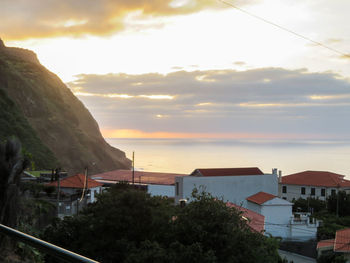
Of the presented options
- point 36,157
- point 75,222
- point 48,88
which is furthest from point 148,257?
point 48,88

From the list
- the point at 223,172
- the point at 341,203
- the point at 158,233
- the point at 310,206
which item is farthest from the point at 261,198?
the point at 158,233

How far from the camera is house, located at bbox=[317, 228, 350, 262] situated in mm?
22844

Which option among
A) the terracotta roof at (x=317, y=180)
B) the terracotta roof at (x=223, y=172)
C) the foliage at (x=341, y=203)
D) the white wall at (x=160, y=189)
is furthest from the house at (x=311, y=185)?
the white wall at (x=160, y=189)

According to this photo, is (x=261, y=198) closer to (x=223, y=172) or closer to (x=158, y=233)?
(x=223, y=172)

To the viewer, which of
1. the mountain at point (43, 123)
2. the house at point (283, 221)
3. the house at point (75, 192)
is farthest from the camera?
the mountain at point (43, 123)

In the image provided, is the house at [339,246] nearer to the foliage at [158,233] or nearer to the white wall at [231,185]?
the foliage at [158,233]

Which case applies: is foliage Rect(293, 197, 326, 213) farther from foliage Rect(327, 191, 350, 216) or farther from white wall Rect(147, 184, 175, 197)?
white wall Rect(147, 184, 175, 197)

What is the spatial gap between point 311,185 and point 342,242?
33.5 m

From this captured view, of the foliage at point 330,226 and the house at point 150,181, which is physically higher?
the house at point 150,181

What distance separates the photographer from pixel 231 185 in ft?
144

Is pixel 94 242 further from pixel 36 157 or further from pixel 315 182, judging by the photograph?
pixel 36 157

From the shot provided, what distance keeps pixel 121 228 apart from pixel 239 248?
15.3 feet

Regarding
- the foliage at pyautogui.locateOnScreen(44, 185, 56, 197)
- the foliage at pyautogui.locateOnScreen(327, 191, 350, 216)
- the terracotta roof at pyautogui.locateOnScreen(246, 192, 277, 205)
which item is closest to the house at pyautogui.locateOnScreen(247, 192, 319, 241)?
the terracotta roof at pyautogui.locateOnScreen(246, 192, 277, 205)

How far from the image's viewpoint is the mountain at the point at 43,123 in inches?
2488
